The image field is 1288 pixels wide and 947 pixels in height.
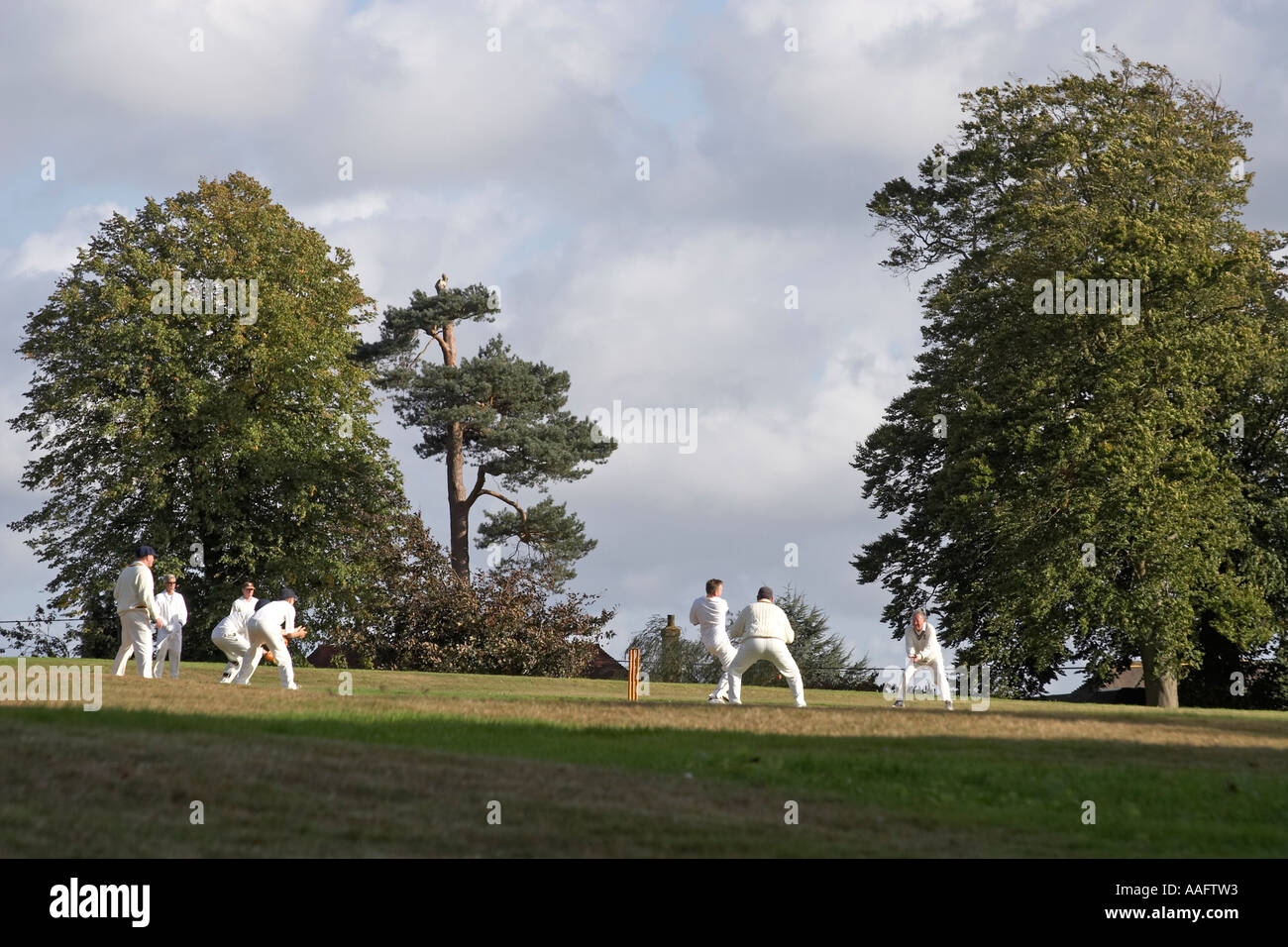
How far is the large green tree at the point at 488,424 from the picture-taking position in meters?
57.7

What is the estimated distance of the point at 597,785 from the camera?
1284cm

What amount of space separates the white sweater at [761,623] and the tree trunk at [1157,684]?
821 inches

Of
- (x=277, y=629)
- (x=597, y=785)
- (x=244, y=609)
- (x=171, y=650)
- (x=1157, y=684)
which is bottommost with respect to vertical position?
(x=1157, y=684)

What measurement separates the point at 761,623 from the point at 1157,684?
22.0 m

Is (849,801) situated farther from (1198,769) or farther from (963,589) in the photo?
(963,589)

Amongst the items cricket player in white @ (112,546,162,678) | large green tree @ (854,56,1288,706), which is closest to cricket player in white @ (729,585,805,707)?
cricket player in white @ (112,546,162,678)

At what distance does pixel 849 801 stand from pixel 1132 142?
34.5 m

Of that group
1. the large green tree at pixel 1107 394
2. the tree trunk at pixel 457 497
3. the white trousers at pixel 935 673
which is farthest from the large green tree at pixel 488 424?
the white trousers at pixel 935 673

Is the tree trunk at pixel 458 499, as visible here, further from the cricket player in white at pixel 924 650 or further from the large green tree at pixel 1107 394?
the cricket player in white at pixel 924 650

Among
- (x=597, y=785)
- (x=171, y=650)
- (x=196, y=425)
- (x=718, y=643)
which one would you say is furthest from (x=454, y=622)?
(x=597, y=785)

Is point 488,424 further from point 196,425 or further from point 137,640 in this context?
point 137,640

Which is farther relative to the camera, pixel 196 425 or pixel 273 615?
pixel 196 425

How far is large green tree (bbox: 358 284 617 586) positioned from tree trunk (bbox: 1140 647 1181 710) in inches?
919
